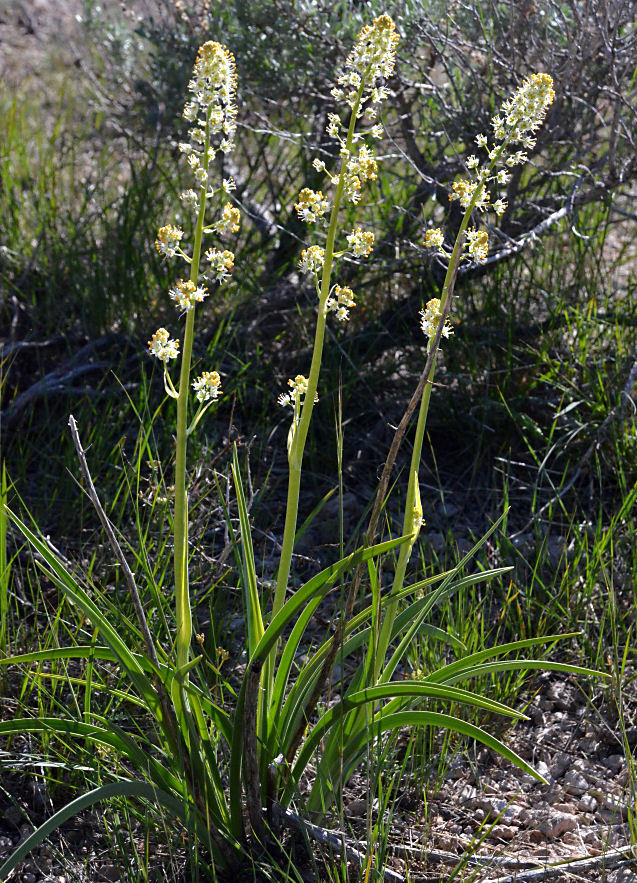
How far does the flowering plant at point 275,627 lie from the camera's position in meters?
1.40

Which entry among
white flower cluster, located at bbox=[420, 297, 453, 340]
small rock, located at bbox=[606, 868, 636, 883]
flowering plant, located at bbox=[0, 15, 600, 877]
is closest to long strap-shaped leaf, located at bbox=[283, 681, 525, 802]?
flowering plant, located at bbox=[0, 15, 600, 877]

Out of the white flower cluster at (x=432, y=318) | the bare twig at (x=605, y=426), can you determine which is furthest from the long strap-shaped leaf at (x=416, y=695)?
the bare twig at (x=605, y=426)

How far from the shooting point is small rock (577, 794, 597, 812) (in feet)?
6.64

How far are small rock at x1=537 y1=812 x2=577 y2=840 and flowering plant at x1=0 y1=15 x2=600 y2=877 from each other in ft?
1.85

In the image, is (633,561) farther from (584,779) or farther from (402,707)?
(402,707)

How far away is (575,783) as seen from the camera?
2100 mm

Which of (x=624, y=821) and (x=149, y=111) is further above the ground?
(x=149, y=111)

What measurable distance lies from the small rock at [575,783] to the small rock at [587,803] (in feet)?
0.05

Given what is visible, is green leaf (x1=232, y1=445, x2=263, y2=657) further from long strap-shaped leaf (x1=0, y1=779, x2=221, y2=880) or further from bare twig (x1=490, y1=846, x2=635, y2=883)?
bare twig (x1=490, y1=846, x2=635, y2=883)

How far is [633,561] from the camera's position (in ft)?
7.88

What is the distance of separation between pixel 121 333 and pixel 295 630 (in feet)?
7.17

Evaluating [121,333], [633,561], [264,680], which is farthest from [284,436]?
[264,680]

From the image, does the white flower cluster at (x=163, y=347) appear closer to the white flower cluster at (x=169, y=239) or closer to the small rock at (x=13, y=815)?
the white flower cluster at (x=169, y=239)

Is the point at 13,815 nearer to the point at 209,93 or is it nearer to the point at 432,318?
the point at 432,318
